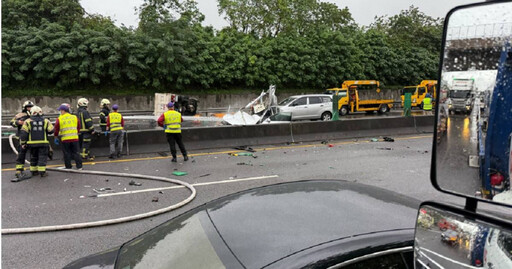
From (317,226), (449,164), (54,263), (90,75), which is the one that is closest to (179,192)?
(54,263)

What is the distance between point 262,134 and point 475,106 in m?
12.3

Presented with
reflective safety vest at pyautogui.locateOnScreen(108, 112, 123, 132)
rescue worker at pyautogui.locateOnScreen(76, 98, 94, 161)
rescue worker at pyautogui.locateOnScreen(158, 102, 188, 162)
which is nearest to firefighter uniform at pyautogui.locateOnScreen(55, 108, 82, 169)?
rescue worker at pyautogui.locateOnScreen(76, 98, 94, 161)

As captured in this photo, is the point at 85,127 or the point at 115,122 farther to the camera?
the point at 115,122

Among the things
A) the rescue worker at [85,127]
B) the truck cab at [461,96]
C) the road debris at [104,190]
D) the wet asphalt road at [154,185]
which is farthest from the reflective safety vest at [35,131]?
the truck cab at [461,96]

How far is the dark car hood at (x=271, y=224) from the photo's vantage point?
1.81 metres

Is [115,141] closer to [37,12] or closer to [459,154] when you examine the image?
[459,154]

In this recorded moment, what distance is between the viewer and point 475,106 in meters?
1.20

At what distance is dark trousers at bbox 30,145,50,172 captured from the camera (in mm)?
8492

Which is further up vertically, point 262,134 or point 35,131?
point 35,131

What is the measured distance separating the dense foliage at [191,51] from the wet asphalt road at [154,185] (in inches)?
880

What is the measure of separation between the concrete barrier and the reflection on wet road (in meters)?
10.9

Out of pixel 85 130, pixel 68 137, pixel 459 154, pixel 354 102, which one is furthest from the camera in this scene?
pixel 354 102

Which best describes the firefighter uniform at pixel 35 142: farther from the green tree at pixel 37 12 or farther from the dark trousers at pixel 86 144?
the green tree at pixel 37 12

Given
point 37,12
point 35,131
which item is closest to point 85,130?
point 35,131
